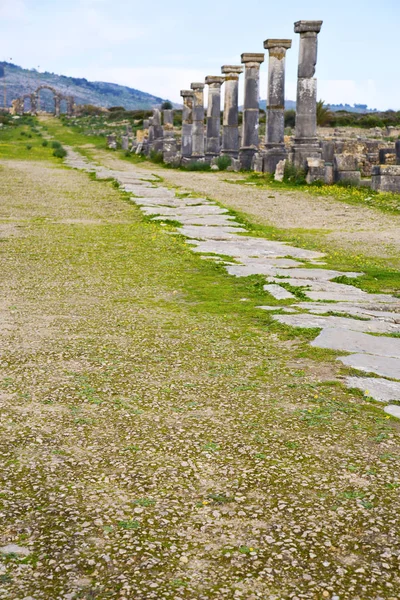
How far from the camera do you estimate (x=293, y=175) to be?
22.3m

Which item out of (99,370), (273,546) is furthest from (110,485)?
(99,370)

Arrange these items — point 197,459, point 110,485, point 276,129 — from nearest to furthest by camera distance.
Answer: point 110,485, point 197,459, point 276,129

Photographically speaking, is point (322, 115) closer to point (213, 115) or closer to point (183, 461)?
point (213, 115)

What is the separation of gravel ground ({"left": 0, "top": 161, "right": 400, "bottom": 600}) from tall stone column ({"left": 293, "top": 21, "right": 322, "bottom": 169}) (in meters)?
16.2

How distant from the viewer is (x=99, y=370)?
5309 millimetres

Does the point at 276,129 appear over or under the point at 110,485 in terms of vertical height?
over

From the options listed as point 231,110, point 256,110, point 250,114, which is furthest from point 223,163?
point 231,110

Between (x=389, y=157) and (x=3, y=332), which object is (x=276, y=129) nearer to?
(x=389, y=157)

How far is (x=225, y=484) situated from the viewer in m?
3.63

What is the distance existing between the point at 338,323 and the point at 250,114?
23.1m

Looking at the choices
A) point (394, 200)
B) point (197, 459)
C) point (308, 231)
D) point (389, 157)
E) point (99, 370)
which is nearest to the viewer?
point (197, 459)

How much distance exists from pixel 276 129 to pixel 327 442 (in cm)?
2248

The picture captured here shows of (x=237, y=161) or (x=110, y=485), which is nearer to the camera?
(x=110, y=485)

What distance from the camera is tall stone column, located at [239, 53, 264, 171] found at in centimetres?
2794
